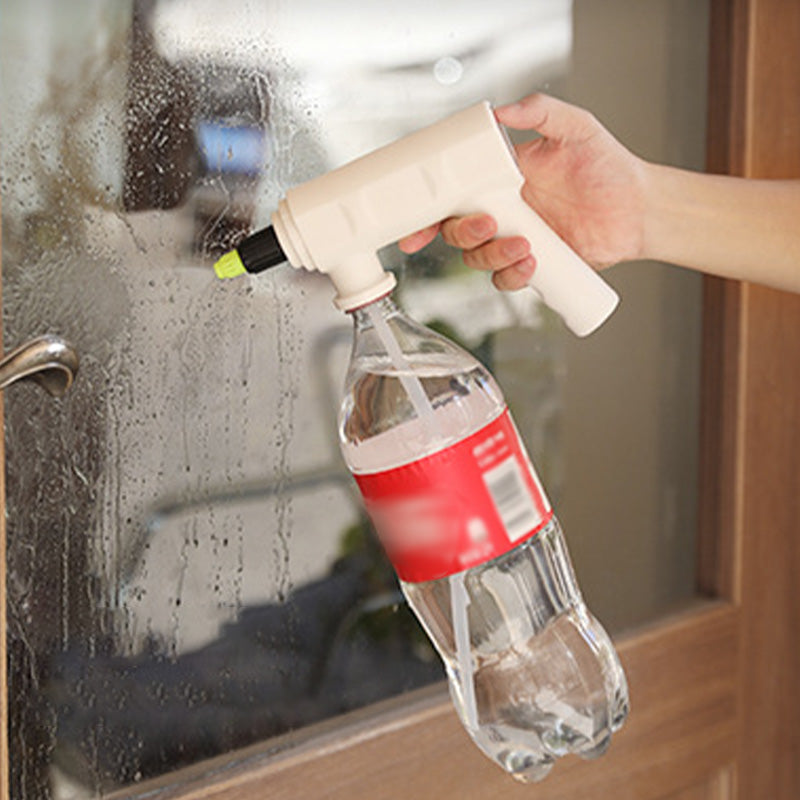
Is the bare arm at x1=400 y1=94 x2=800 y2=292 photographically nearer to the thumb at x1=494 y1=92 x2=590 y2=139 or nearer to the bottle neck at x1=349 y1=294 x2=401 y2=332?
the thumb at x1=494 y1=92 x2=590 y2=139

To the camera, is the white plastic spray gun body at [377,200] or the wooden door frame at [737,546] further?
the wooden door frame at [737,546]

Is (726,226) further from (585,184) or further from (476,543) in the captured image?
(476,543)

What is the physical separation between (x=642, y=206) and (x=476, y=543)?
40cm

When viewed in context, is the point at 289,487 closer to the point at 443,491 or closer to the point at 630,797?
the point at 443,491

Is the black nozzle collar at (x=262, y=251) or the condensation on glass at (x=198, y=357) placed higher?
the black nozzle collar at (x=262, y=251)

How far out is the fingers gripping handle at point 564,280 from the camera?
0.82 metres

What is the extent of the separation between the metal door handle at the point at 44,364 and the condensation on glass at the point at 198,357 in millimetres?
20

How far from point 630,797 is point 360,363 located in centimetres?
72

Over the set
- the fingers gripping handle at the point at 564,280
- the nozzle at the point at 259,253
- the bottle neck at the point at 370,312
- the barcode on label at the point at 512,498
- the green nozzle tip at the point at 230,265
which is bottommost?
the barcode on label at the point at 512,498

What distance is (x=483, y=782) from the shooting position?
3.80 feet

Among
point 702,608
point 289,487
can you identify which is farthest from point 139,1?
point 702,608

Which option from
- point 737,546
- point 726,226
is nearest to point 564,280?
point 726,226

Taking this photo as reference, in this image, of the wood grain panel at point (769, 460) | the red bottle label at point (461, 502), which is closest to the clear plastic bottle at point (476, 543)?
the red bottle label at point (461, 502)

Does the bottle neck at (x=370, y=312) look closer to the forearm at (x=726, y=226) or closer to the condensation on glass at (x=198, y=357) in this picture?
the condensation on glass at (x=198, y=357)
